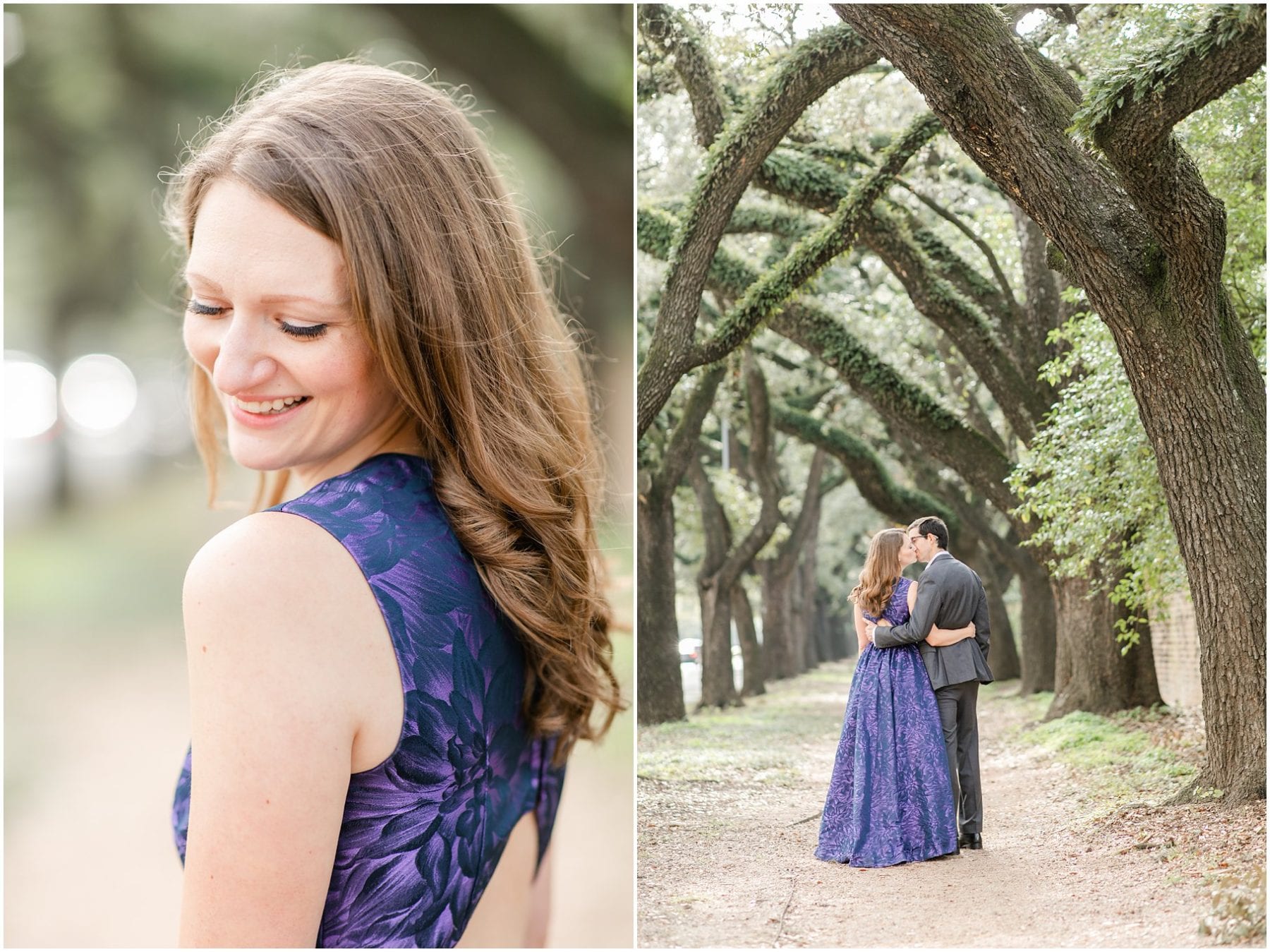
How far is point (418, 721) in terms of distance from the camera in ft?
4.00

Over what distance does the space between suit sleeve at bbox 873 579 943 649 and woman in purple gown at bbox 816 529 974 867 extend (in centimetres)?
2

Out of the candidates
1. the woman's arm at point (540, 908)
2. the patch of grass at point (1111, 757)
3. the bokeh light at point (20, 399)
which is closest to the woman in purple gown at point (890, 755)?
the patch of grass at point (1111, 757)

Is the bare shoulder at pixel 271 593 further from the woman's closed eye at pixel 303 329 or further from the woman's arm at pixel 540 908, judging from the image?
the woman's arm at pixel 540 908

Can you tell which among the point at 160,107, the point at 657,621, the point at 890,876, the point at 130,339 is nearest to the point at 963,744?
the point at 890,876

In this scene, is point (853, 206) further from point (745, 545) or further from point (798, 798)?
point (798, 798)

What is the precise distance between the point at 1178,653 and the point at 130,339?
251 centimetres

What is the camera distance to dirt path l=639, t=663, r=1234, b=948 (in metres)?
2.54

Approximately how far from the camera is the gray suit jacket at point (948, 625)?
2.70 m

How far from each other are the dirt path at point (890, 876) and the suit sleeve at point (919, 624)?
18 cm

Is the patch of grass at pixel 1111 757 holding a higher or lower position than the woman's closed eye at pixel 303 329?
lower

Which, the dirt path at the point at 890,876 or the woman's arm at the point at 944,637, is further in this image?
the woman's arm at the point at 944,637

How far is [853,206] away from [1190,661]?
5.06 ft

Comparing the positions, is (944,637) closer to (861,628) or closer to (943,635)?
(943,635)

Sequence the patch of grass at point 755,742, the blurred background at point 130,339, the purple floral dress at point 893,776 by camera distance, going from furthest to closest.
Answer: the patch of grass at point 755,742
the purple floral dress at point 893,776
the blurred background at point 130,339
